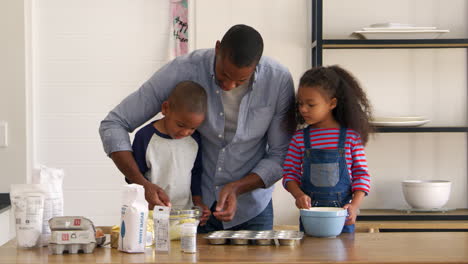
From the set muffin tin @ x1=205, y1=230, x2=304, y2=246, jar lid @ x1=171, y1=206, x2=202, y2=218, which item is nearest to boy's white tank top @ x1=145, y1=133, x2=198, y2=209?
jar lid @ x1=171, y1=206, x2=202, y2=218

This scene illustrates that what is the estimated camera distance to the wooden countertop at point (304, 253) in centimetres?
179

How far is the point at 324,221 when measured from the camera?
2143 millimetres

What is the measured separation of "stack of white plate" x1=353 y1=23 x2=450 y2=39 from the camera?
3.74m

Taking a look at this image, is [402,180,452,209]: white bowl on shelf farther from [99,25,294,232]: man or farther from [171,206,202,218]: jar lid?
[171,206,202,218]: jar lid

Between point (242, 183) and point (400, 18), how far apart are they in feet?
6.87

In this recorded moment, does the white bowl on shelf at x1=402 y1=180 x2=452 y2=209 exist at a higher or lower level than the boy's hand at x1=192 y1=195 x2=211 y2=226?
lower

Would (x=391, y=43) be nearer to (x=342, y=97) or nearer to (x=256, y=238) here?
(x=342, y=97)

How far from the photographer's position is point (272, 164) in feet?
8.14

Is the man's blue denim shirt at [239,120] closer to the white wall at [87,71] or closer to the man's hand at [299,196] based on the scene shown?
the man's hand at [299,196]

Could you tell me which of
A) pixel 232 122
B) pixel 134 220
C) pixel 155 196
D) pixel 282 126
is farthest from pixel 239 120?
pixel 134 220

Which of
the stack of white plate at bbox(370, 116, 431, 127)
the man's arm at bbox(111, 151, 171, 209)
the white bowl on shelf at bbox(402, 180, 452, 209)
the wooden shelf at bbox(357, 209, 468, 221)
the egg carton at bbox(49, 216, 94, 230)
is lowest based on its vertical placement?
the wooden shelf at bbox(357, 209, 468, 221)

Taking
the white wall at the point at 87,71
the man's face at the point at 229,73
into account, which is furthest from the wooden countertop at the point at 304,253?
the white wall at the point at 87,71

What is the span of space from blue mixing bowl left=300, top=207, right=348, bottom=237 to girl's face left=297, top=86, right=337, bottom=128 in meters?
0.39

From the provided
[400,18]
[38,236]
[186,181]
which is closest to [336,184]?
[186,181]
